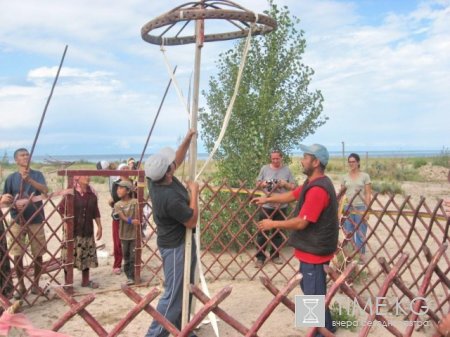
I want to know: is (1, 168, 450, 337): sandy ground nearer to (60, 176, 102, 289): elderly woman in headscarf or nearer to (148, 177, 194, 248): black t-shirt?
(60, 176, 102, 289): elderly woman in headscarf

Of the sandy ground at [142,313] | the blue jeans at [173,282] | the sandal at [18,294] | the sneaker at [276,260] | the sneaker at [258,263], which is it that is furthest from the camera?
the sneaker at [276,260]

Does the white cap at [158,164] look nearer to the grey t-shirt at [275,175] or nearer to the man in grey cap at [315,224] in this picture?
the man in grey cap at [315,224]

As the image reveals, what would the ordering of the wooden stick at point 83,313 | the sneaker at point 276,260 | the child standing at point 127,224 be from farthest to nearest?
the sneaker at point 276,260
the child standing at point 127,224
the wooden stick at point 83,313

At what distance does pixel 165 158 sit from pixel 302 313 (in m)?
1.26

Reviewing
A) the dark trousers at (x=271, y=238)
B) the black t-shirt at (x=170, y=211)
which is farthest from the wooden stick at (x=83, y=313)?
the dark trousers at (x=271, y=238)

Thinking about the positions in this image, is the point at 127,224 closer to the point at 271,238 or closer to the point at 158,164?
the point at 271,238

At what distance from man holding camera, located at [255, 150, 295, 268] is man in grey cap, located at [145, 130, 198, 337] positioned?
216 centimetres

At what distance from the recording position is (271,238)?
527 centimetres

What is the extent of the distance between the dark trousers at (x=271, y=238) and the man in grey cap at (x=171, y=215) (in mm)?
2199

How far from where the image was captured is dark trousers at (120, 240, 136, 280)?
16.5 ft

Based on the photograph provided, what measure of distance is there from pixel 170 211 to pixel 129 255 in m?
2.44

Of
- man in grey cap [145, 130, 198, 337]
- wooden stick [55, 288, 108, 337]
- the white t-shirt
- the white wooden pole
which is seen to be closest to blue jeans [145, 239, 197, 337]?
man in grey cap [145, 130, 198, 337]

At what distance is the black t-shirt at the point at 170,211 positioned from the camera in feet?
9.21

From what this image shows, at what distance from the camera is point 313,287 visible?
3004 mm
